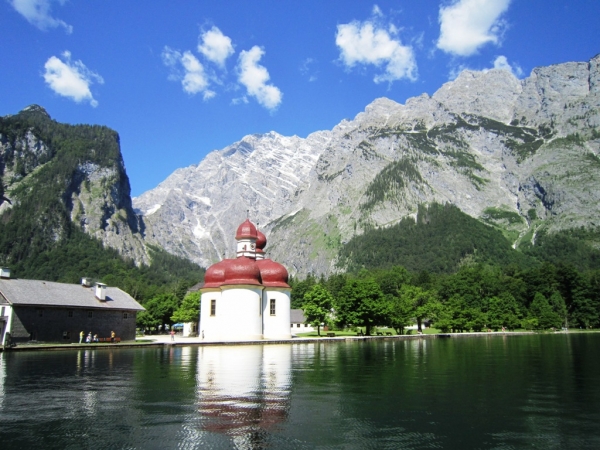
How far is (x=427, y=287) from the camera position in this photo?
147 metres

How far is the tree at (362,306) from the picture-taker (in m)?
82.6

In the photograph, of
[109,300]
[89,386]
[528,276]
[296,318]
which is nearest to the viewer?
[89,386]

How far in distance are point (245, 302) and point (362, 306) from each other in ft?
74.1

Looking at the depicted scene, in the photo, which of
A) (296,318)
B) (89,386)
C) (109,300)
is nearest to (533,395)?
(89,386)

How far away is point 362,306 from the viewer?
271 feet

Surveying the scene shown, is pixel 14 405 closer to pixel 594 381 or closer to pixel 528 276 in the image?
pixel 594 381

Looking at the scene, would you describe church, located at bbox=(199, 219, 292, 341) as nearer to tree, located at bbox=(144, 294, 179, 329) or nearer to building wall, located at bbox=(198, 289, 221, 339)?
building wall, located at bbox=(198, 289, 221, 339)

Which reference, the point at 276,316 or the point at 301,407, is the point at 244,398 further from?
the point at 276,316

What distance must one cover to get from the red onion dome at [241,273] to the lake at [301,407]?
3567cm

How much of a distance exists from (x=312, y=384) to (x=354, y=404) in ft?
19.2

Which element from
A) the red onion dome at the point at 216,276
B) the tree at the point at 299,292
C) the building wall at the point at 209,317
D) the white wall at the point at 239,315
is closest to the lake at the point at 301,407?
the white wall at the point at 239,315

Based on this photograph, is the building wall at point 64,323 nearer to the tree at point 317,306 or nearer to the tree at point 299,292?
the tree at point 317,306

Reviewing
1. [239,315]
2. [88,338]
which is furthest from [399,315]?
[88,338]

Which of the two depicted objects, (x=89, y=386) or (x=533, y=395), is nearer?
(x=533, y=395)
